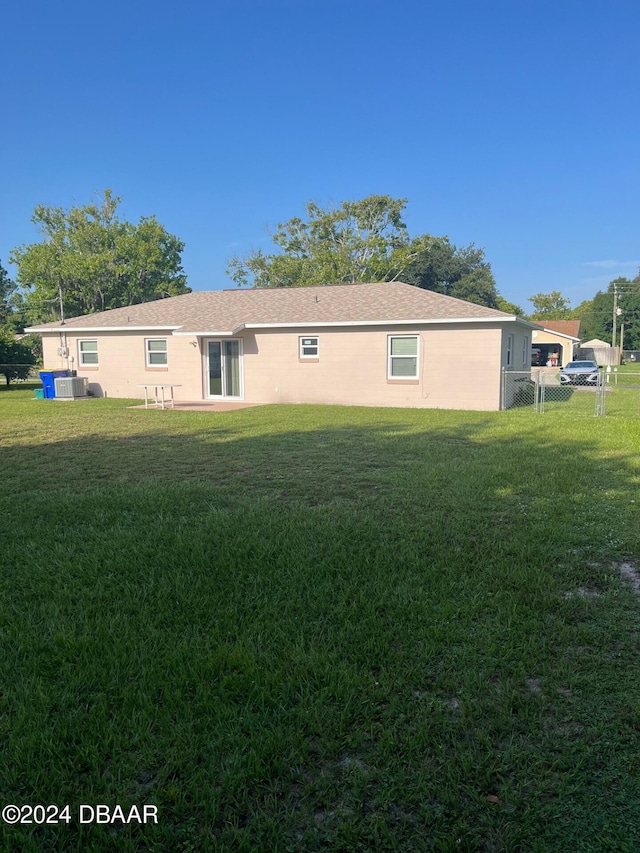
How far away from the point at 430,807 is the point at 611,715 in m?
1.04

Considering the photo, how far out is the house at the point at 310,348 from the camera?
16656 millimetres

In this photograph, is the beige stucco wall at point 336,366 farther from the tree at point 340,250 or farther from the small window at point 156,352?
the tree at point 340,250

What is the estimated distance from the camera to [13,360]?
25.0 meters

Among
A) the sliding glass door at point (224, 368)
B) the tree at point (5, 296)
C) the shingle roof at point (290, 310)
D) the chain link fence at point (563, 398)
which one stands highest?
the tree at point (5, 296)

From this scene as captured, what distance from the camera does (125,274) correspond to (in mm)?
44656

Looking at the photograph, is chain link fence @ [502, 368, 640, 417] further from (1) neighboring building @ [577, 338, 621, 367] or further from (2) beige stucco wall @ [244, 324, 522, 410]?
(1) neighboring building @ [577, 338, 621, 367]

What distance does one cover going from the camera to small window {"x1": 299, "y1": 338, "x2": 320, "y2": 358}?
18.3 metres

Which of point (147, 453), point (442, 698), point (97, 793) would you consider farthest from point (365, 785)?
point (147, 453)

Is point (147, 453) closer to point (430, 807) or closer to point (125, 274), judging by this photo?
point (430, 807)

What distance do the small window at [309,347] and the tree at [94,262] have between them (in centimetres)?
2944

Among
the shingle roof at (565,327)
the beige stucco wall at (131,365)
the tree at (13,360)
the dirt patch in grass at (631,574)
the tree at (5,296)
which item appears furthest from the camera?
the shingle roof at (565,327)

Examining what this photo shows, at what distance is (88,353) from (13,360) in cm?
576

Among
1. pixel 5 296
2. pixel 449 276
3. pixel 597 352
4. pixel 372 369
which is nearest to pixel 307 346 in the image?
pixel 372 369

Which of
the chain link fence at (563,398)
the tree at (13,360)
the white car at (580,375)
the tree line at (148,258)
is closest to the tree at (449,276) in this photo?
the tree line at (148,258)
